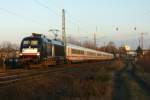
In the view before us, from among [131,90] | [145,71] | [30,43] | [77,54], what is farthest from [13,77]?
[77,54]

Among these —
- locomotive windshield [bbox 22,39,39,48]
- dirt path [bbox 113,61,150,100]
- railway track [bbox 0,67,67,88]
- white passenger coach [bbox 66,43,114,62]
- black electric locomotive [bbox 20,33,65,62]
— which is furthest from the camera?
white passenger coach [bbox 66,43,114,62]

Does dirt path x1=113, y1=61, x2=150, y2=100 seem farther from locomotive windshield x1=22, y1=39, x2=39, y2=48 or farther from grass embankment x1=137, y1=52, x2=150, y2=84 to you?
locomotive windshield x1=22, y1=39, x2=39, y2=48

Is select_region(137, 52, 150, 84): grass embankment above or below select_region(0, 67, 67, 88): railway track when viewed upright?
below

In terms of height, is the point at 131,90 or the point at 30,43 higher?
the point at 30,43

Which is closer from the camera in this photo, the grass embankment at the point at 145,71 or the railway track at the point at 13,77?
the railway track at the point at 13,77

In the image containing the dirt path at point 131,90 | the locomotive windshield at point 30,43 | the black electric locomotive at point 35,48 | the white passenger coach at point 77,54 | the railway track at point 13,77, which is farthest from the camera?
the white passenger coach at point 77,54

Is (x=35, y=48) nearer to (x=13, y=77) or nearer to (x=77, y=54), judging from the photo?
(x=13, y=77)

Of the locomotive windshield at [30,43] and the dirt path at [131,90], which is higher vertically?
the locomotive windshield at [30,43]

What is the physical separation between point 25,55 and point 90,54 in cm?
4467

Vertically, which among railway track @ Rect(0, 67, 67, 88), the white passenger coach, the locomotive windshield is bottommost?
railway track @ Rect(0, 67, 67, 88)

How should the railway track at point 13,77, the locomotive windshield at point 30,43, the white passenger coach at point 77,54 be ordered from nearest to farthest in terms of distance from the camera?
1. the railway track at point 13,77
2. the locomotive windshield at point 30,43
3. the white passenger coach at point 77,54

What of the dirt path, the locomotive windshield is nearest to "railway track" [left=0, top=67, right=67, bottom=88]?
the dirt path

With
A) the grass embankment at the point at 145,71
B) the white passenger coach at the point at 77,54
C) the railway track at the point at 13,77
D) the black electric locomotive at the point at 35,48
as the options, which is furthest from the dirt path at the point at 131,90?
the white passenger coach at the point at 77,54

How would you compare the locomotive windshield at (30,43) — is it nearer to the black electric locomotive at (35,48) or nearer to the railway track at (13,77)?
the black electric locomotive at (35,48)
